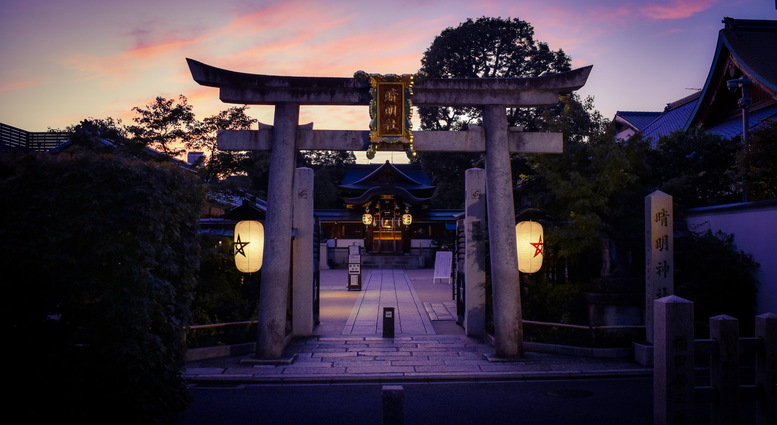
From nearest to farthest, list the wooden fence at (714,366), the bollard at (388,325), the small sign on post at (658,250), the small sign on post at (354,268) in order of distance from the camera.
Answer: the wooden fence at (714,366)
the small sign on post at (658,250)
the bollard at (388,325)
the small sign on post at (354,268)

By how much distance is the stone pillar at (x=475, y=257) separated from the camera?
12593 mm

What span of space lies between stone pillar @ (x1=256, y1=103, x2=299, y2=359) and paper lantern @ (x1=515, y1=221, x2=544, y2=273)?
5037 millimetres

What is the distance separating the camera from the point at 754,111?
720 inches

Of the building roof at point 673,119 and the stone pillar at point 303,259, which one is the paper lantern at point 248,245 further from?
the building roof at point 673,119

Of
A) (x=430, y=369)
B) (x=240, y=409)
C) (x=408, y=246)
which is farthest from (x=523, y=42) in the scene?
(x=240, y=409)

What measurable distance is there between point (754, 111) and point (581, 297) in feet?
41.0

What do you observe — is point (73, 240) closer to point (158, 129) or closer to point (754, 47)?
point (158, 129)

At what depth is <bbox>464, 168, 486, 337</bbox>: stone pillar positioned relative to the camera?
1259 cm

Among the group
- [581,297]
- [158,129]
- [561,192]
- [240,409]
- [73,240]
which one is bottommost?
[240,409]

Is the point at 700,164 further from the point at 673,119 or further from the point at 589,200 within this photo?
the point at 673,119

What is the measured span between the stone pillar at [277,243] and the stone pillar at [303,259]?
1982mm

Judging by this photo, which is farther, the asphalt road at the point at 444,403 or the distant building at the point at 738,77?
the distant building at the point at 738,77

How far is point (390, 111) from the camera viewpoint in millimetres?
10422

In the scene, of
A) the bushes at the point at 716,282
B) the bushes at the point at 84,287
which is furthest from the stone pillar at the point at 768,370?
the bushes at the point at 716,282
